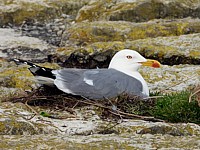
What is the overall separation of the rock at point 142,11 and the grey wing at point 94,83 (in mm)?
6536

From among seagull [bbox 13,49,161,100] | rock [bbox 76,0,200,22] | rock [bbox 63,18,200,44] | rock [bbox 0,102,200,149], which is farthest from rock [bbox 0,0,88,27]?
rock [bbox 0,102,200,149]

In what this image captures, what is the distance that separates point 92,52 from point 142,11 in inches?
157

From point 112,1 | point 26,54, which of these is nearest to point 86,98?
point 26,54

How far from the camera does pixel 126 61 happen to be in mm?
6914

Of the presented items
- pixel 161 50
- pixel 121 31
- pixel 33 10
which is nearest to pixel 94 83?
pixel 161 50

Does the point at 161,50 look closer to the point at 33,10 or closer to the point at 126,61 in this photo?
the point at 126,61

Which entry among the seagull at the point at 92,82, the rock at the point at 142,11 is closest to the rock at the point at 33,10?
the rock at the point at 142,11

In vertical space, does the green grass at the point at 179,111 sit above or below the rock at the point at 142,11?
below

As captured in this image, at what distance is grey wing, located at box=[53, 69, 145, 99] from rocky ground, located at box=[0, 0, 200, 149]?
1.02ft

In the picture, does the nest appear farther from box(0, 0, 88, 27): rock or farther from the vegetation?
box(0, 0, 88, 27): rock

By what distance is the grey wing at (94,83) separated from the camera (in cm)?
616

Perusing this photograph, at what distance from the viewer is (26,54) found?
1061 centimetres

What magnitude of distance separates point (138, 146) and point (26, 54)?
638cm

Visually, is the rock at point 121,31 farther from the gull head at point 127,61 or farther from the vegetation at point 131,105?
the vegetation at point 131,105
